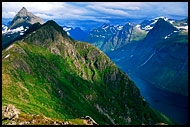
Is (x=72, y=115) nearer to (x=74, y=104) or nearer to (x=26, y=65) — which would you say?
(x=74, y=104)

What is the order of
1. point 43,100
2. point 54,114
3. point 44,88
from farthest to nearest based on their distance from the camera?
1. point 44,88
2. point 43,100
3. point 54,114

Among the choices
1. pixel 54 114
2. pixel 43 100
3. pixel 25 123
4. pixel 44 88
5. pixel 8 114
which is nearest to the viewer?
pixel 25 123

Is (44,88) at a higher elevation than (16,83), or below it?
below

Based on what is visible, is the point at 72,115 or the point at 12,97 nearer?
the point at 12,97

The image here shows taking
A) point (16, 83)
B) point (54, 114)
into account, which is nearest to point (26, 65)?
point (16, 83)

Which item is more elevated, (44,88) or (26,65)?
(26,65)

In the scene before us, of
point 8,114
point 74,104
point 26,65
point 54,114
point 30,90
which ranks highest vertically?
point 8,114

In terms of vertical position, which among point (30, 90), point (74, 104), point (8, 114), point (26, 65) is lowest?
point (74, 104)

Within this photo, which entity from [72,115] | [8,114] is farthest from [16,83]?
[8,114]

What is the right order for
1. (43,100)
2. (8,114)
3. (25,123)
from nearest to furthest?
(25,123), (8,114), (43,100)

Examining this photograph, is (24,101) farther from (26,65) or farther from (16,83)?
(26,65)
